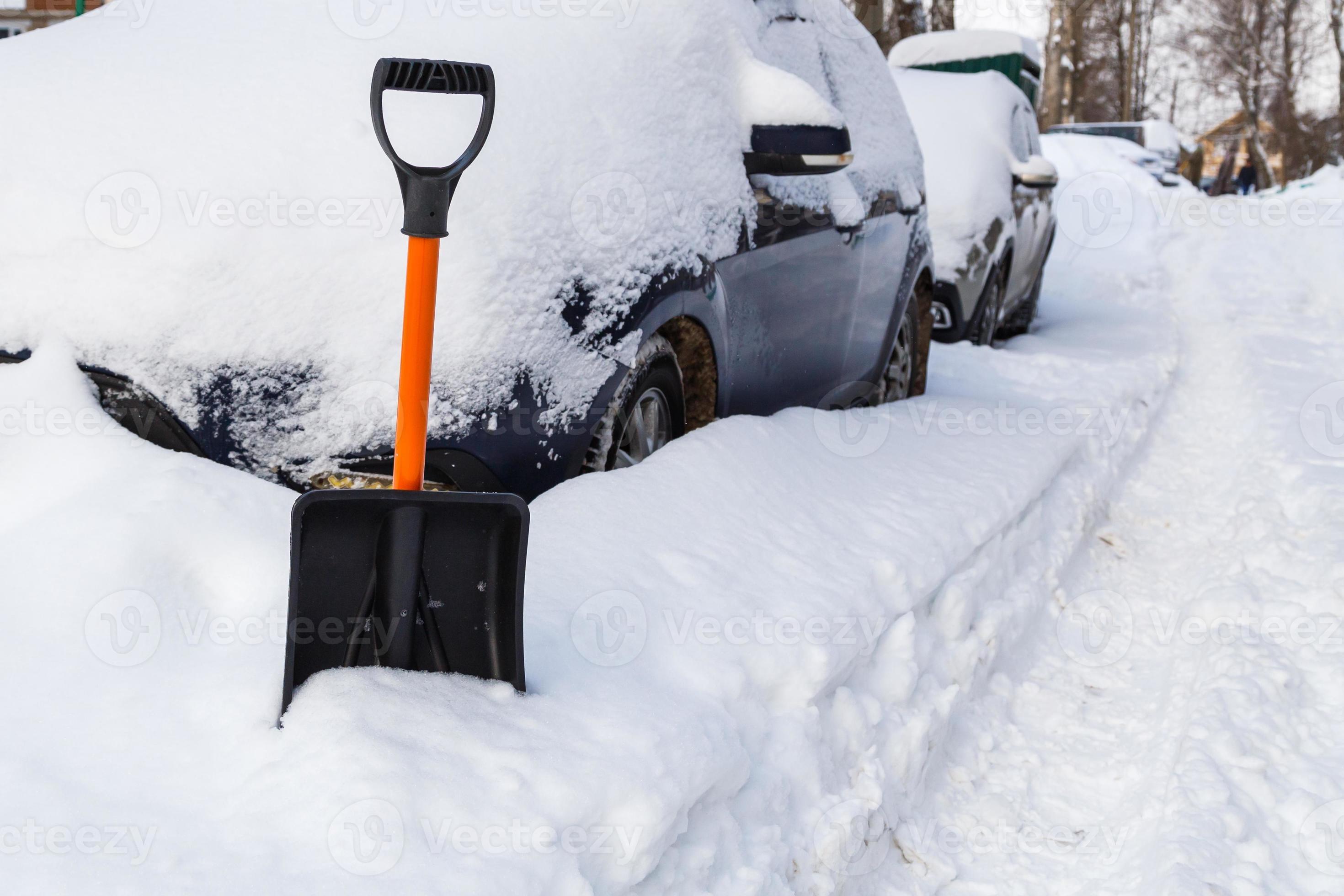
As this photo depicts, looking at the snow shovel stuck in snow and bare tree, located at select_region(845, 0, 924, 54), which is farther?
bare tree, located at select_region(845, 0, 924, 54)

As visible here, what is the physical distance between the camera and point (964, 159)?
7.00m

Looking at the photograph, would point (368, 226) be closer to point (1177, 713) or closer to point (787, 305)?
point (787, 305)

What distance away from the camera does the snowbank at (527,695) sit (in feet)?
5.25

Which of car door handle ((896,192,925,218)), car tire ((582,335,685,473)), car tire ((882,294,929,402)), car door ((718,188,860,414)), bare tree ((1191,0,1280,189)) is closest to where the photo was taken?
car tire ((582,335,685,473))

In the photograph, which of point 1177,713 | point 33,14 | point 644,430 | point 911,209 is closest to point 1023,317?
point 911,209

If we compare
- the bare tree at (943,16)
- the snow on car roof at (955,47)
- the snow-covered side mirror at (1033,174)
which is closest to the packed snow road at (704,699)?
the snow-covered side mirror at (1033,174)

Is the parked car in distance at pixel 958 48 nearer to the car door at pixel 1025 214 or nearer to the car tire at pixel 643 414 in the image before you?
the car door at pixel 1025 214

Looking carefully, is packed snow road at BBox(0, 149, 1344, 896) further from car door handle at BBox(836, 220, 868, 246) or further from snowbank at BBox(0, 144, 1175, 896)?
car door handle at BBox(836, 220, 868, 246)

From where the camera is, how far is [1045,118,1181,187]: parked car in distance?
26.5 metres

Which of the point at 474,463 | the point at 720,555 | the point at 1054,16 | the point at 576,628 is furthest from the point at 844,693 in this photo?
the point at 1054,16

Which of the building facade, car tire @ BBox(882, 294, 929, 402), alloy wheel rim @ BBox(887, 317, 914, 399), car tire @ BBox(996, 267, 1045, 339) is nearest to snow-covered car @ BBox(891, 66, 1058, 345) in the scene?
car tire @ BBox(996, 267, 1045, 339)

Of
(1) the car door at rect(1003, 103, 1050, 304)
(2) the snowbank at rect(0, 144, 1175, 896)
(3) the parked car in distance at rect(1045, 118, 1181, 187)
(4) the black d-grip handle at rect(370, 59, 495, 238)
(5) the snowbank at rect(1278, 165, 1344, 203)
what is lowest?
(2) the snowbank at rect(0, 144, 1175, 896)

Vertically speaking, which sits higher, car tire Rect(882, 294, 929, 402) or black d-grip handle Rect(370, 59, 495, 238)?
black d-grip handle Rect(370, 59, 495, 238)

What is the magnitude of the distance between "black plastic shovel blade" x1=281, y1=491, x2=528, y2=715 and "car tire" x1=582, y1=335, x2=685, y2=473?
2.45ft
